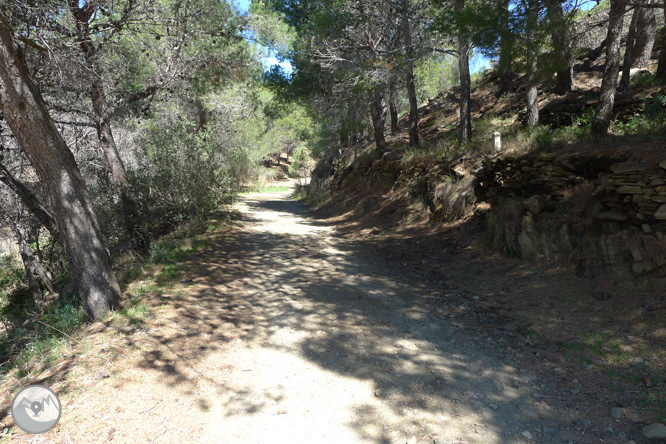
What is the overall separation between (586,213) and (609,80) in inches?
117

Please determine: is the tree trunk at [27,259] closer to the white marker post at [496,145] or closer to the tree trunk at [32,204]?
the tree trunk at [32,204]

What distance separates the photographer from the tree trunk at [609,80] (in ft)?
21.8

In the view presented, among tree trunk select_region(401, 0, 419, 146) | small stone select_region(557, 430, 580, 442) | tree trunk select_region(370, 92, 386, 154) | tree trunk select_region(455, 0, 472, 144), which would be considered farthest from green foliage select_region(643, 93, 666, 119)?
tree trunk select_region(370, 92, 386, 154)

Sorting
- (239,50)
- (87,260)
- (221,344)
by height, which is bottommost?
(221,344)

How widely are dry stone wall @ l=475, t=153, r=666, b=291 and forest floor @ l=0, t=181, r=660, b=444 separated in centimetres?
70

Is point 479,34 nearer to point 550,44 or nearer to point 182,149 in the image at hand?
point 550,44

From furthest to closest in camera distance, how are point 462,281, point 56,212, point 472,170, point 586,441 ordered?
point 472,170 → point 462,281 → point 56,212 → point 586,441

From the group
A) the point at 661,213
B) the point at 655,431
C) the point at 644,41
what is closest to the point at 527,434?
the point at 655,431

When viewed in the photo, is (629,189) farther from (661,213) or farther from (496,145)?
(496,145)

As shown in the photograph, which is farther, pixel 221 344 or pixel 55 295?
pixel 55 295

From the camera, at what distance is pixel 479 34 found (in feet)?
22.5

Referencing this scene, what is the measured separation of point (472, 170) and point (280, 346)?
22.7 ft

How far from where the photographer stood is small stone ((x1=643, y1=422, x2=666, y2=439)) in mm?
2771

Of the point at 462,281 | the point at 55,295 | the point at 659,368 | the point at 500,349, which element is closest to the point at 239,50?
the point at 55,295
